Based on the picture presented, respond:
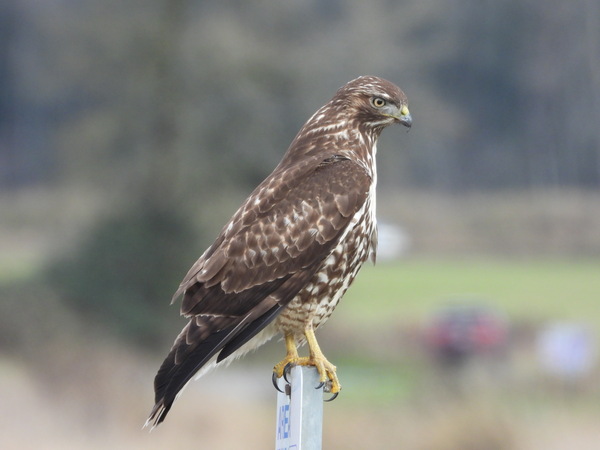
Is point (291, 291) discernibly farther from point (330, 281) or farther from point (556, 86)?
point (556, 86)

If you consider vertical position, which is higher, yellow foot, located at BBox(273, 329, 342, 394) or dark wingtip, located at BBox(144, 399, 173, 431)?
yellow foot, located at BBox(273, 329, 342, 394)

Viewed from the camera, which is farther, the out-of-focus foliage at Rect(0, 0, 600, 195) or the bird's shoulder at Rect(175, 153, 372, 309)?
the out-of-focus foliage at Rect(0, 0, 600, 195)

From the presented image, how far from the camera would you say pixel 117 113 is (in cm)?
3566

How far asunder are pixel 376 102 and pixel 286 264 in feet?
3.40

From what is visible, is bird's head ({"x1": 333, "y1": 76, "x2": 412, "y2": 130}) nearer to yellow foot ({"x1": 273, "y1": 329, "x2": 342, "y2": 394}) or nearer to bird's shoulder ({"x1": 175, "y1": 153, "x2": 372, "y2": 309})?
bird's shoulder ({"x1": 175, "y1": 153, "x2": 372, "y2": 309})

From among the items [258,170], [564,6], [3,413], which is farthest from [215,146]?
[564,6]

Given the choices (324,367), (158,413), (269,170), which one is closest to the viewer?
(158,413)

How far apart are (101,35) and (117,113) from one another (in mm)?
2618

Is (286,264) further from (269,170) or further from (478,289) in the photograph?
(478,289)

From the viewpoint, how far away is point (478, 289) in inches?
2072

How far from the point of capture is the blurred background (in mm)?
20672

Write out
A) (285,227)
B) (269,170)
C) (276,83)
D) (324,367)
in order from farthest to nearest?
(276,83)
(269,170)
(285,227)
(324,367)

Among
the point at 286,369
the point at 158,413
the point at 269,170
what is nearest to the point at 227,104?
the point at 269,170

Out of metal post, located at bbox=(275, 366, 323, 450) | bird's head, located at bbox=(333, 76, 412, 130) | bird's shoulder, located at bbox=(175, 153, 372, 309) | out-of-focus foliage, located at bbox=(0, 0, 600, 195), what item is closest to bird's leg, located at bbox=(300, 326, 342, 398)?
bird's shoulder, located at bbox=(175, 153, 372, 309)
